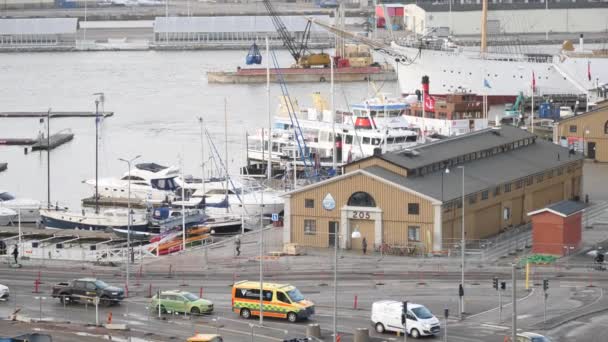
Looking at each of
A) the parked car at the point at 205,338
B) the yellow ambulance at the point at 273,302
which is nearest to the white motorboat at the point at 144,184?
the yellow ambulance at the point at 273,302

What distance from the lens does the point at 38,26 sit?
4747 inches

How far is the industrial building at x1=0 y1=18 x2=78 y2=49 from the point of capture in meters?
120

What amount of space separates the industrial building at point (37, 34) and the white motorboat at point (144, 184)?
7643cm

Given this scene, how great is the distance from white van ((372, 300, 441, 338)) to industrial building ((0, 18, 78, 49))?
324ft

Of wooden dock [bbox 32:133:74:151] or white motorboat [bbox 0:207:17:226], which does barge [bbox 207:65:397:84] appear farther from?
white motorboat [bbox 0:207:17:226]

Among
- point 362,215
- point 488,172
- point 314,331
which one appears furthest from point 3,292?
point 488,172

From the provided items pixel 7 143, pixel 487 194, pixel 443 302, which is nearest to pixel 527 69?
pixel 7 143

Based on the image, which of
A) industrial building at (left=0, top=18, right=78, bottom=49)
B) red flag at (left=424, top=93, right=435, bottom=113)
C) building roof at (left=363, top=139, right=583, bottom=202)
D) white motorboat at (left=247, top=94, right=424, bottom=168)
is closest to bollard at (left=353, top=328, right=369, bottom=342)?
building roof at (left=363, top=139, right=583, bottom=202)

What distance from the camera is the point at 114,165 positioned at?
54.9m

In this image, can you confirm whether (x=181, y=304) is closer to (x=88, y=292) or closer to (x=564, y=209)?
(x=88, y=292)

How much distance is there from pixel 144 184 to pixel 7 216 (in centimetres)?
518

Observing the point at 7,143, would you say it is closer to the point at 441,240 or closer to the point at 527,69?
the point at 527,69

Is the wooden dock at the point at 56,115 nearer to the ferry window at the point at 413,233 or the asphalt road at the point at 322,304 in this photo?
the ferry window at the point at 413,233

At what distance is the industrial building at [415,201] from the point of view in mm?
30781
